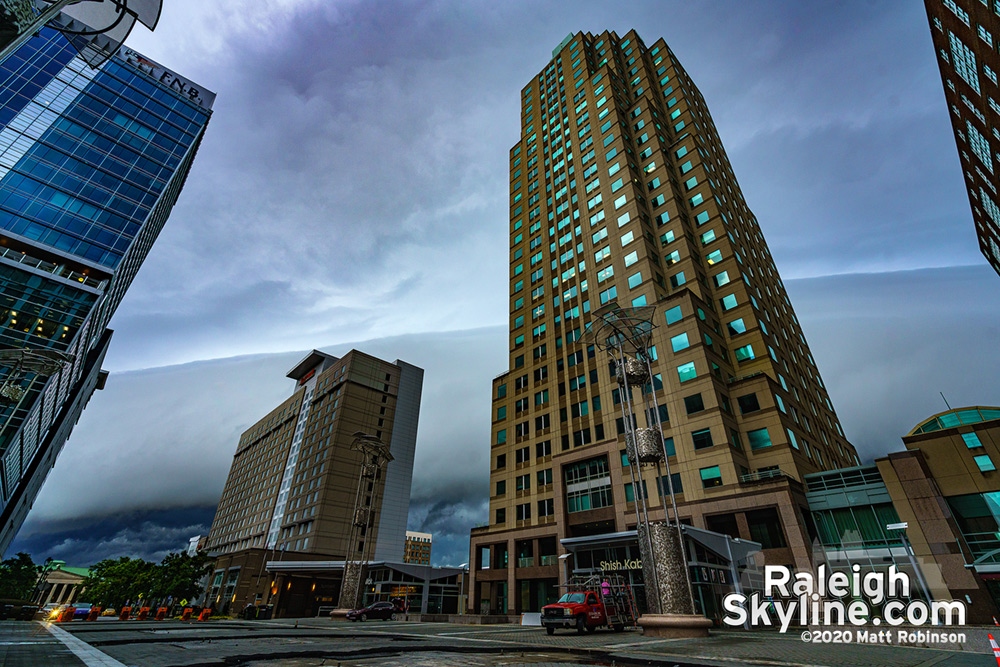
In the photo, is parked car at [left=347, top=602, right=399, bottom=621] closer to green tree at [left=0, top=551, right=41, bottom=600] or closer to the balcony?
the balcony

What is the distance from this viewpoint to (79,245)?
63.8 meters

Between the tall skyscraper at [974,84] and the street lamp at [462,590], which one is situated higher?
the tall skyscraper at [974,84]

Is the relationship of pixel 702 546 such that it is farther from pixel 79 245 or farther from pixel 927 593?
pixel 79 245

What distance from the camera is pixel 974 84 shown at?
3922cm

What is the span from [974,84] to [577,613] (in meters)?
55.4

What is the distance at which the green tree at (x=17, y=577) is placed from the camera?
96.8 metres

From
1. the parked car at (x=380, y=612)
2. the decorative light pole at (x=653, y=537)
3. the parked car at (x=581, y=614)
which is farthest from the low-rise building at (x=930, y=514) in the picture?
the parked car at (x=380, y=612)

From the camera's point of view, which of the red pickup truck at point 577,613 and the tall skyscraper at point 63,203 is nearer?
the red pickup truck at point 577,613

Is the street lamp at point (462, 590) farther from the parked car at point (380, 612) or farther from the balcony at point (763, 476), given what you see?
the balcony at point (763, 476)

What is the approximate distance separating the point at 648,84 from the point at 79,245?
296 ft

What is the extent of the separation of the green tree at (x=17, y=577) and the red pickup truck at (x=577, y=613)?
13533 centimetres

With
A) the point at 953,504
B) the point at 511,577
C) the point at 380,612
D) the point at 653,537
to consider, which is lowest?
the point at 380,612

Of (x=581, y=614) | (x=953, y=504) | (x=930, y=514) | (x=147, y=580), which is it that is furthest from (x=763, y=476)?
(x=147, y=580)

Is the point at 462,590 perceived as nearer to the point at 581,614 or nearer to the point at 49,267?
the point at 581,614
